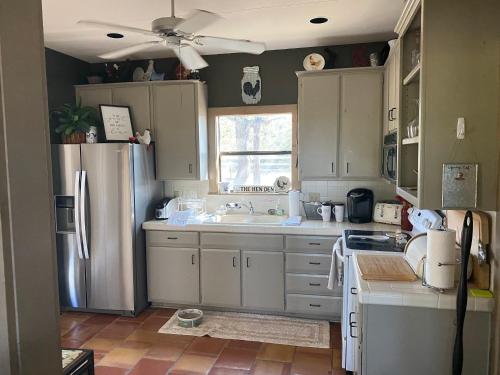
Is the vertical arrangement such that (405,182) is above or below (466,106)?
below

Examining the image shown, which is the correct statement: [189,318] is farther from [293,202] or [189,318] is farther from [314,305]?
[293,202]

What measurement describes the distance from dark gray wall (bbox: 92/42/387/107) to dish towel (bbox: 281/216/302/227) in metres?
1.24

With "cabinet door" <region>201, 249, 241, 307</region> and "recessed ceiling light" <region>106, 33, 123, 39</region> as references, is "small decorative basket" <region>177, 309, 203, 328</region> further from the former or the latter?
"recessed ceiling light" <region>106, 33, 123, 39</region>

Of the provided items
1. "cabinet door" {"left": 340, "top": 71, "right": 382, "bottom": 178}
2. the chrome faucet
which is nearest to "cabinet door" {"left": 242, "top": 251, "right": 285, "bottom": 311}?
the chrome faucet

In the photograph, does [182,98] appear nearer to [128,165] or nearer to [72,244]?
[128,165]

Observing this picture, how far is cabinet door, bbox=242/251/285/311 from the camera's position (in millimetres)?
3533

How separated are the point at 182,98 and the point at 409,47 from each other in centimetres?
235

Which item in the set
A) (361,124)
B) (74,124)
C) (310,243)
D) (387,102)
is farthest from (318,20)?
(74,124)

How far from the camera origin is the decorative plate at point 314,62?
366 centimetres

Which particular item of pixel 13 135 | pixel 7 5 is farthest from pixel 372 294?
pixel 7 5

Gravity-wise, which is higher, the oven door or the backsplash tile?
the oven door

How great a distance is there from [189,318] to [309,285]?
116cm

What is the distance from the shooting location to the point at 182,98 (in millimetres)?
3928

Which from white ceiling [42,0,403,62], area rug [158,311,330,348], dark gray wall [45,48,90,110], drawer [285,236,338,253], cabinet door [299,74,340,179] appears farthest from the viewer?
dark gray wall [45,48,90,110]
